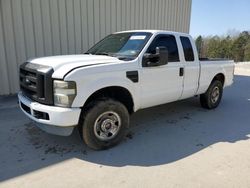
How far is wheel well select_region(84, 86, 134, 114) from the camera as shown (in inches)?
152

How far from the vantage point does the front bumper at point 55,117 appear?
134 inches

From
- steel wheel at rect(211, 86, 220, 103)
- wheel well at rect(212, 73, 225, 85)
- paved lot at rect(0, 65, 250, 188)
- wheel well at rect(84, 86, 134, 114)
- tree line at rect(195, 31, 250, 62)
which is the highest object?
wheel well at rect(84, 86, 134, 114)

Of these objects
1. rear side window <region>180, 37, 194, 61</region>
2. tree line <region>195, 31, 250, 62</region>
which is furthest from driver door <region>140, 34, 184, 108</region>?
tree line <region>195, 31, 250, 62</region>

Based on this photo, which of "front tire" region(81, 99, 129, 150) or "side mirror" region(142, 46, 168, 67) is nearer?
"front tire" region(81, 99, 129, 150)

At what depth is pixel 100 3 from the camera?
8.32 metres

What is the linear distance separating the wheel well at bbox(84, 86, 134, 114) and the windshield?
62 cm

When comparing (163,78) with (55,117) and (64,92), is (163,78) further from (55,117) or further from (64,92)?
(55,117)

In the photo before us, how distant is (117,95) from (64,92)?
1.09 m

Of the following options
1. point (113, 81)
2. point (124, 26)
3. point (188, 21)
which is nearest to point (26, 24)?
point (124, 26)

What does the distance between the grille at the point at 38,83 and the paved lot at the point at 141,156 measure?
2.87 ft

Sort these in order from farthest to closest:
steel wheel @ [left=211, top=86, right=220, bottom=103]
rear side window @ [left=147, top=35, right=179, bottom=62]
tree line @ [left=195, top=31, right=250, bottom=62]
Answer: tree line @ [left=195, top=31, right=250, bottom=62], steel wheel @ [left=211, top=86, right=220, bottom=103], rear side window @ [left=147, top=35, right=179, bottom=62]

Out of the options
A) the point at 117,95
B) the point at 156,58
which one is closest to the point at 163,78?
the point at 156,58

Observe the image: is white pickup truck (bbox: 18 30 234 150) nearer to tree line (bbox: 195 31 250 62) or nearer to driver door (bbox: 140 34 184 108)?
driver door (bbox: 140 34 184 108)

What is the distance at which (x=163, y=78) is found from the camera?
15.2ft
